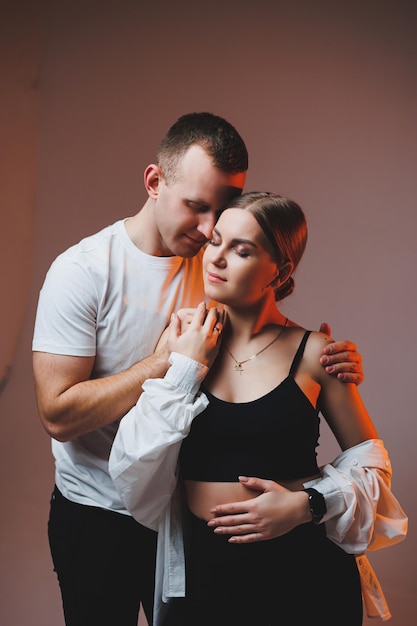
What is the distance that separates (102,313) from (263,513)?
0.69 metres

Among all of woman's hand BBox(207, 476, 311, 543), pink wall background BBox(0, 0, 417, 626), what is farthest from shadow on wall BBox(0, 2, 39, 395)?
woman's hand BBox(207, 476, 311, 543)

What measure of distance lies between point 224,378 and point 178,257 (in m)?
0.46

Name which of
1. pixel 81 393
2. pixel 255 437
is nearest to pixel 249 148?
pixel 81 393

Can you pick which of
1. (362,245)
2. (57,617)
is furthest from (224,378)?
Answer: (57,617)

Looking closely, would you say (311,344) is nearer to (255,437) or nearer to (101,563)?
(255,437)

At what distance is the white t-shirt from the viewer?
2.13 m

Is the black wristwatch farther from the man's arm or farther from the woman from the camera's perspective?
the man's arm

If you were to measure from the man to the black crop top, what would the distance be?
8.7 inches

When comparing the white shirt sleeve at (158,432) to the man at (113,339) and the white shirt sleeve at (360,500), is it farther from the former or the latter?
the white shirt sleeve at (360,500)

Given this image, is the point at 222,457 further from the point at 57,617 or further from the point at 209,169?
the point at 57,617

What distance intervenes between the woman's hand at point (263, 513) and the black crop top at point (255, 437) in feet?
0.19

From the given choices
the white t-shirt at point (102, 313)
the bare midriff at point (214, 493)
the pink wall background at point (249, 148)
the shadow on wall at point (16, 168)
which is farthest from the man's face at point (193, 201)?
the shadow on wall at point (16, 168)

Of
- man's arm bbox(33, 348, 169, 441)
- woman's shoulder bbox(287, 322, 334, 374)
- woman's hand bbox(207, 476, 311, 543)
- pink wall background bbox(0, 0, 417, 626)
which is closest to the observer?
woman's hand bbox(207, 476, 311, 543)

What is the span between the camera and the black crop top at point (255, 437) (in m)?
1.88
